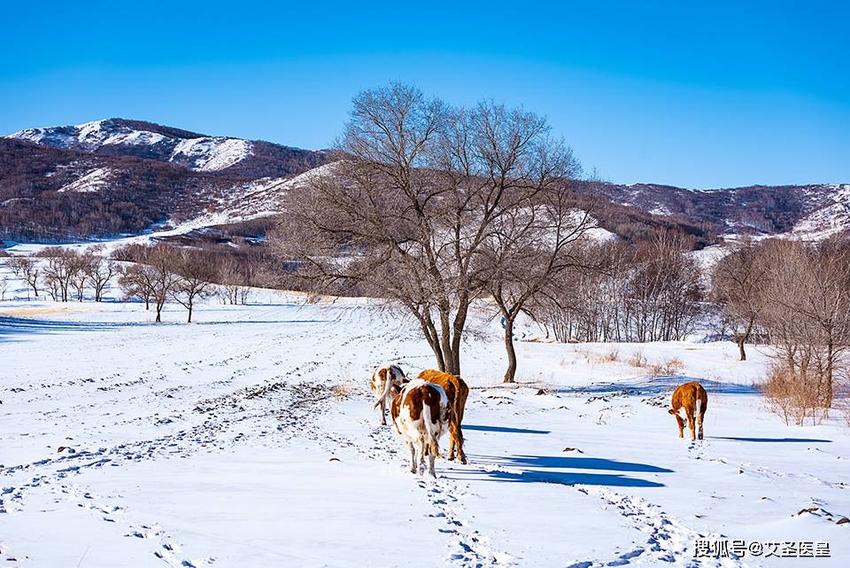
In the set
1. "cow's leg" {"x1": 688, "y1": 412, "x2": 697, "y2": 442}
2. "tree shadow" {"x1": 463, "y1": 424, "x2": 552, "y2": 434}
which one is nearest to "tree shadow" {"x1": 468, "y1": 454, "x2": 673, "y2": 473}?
"tree shadow" {"x1": 463, "y1": 424, "x2": 552, "y2": 434}

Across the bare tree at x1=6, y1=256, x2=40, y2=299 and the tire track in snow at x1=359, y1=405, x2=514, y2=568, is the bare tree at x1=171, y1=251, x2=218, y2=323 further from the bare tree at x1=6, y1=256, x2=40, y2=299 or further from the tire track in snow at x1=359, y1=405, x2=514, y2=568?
the tire track in snow at x1=359, y1=405, x2=514, y2=568

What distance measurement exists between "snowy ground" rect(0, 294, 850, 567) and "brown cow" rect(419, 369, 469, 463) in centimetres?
43

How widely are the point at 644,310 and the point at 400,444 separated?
2436 inches

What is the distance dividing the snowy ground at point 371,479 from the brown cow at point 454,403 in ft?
1.41

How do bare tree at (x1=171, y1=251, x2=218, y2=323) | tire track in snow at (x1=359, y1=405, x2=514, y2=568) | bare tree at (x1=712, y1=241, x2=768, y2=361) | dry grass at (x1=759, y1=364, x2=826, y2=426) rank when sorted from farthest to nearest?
bare tree at (x1=171, y1=251, x2=218, y2=323)
bare tree at (x1=712, y1=241, x2=768, y2=361)
dry grass at (x1=759, y1=364, x2=826, y2=426)
tire track in snow at (x1=359, y1=405, x2=514, y2=568)

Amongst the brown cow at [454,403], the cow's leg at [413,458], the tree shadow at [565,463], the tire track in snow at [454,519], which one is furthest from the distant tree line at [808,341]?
the cow's leg at [413,458]

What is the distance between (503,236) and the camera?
71.6ft

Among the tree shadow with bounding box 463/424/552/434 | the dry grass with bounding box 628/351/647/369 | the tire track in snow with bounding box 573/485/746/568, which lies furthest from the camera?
the dry grass with bounding box 628/351/647/369

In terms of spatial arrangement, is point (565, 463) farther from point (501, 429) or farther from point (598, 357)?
A: point (598, 357)

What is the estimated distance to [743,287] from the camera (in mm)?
49031

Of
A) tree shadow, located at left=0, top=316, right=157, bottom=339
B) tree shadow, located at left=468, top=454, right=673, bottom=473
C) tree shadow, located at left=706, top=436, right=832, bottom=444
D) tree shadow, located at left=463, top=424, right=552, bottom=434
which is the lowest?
tree shadow, located at left=0, top=316, right=157, bottom=339

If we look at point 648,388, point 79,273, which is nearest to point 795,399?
point 648,388

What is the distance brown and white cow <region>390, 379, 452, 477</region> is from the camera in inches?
363

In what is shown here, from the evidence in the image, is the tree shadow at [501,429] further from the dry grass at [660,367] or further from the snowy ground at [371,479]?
the dry grass at [660,367]
